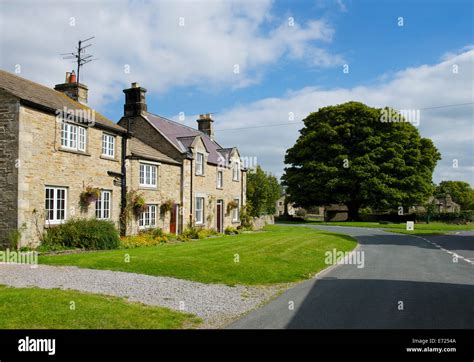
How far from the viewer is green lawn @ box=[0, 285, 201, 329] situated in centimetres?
679

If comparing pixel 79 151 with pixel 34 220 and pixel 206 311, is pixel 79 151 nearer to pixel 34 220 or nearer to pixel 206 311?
pixel 34 220

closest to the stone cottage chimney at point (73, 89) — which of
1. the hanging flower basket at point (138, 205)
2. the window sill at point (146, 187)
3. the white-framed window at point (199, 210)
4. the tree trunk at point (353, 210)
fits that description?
the window sill at point (146, 187)

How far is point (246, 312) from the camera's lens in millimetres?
8156

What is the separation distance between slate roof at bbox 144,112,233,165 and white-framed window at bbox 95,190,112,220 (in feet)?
25.5

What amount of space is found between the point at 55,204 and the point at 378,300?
45.0 ft

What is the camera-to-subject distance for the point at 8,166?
15.6 m

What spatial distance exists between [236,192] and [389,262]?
68.7 ft

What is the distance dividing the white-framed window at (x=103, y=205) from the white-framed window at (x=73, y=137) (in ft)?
8.67

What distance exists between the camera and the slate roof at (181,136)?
28250 mm

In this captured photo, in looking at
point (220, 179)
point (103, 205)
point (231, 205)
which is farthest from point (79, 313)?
point (231, 205)

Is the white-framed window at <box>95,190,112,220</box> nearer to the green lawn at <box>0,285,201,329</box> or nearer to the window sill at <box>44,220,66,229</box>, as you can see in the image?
the window sill at <box>44,220,66,229</box>

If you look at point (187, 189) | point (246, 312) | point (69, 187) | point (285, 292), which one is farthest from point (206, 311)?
point (187, 189)

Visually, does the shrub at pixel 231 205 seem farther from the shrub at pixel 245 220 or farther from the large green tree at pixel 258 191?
the large green tree at pixel 258 191
